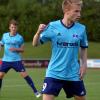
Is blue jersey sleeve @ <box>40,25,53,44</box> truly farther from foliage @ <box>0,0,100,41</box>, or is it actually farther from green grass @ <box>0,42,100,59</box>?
foliage @ <box>0,0,100,41</box>

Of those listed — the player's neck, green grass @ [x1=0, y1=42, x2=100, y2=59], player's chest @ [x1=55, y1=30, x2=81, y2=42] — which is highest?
the player's neck

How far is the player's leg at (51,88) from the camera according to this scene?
7.39 m

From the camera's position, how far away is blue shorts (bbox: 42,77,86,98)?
Result: 7434mm

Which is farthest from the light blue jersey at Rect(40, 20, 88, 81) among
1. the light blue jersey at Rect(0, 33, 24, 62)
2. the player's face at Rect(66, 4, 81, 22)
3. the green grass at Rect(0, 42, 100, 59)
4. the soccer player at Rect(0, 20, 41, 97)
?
the green grass at Rect(0, 42, 100, 59)

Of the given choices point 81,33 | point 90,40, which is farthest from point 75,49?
point 90,40

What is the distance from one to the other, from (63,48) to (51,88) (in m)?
0.58

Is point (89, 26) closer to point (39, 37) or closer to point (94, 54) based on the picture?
point (94, 54)

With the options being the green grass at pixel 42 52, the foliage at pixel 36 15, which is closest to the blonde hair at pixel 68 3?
the green grass at pixel 42 52

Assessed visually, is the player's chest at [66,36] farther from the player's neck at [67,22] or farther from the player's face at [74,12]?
the player's face at [74,12]

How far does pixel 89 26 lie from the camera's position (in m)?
46.2

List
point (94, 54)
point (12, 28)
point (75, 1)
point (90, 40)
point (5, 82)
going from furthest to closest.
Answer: point (90, 40) < point (94, 54) < point (5, 82) < point (12, 28) < point (75, 1)

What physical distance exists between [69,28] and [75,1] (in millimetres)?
410

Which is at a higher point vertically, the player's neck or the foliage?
the player's neck

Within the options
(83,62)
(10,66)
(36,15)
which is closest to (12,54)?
(10,66)
